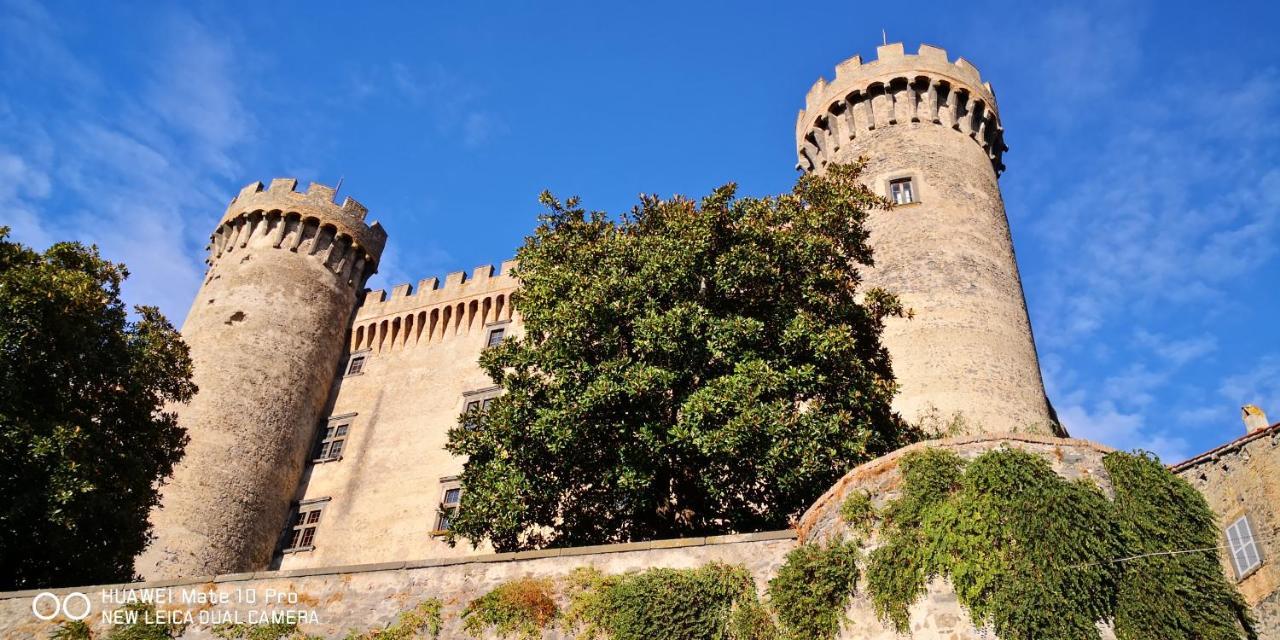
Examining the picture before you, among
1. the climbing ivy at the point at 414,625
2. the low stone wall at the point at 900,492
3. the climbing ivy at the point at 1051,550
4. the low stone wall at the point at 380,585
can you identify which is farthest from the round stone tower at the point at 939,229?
the climbing ivy at the point at 414,625

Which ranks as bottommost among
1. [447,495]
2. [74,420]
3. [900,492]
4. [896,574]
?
[896,574]

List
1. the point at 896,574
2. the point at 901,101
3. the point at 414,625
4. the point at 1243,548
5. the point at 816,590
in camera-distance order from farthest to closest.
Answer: the point at 901,101, the point at 1243,548, the point at 414,625, the point at 816,590, the point at 896,574

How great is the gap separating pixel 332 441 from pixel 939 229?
1824 cm

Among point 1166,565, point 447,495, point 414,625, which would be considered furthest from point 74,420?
point 1166,565

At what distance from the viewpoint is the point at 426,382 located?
2797 centimetres

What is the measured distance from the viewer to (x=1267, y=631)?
51.5 ft

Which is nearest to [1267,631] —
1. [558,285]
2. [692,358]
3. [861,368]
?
[861,368]

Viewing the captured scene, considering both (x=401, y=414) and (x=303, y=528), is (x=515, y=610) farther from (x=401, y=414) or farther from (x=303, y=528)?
(x=401, y=414)

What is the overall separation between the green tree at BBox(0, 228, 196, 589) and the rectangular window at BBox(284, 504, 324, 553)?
26.8 feet

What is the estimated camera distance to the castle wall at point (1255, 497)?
16109 millimetres

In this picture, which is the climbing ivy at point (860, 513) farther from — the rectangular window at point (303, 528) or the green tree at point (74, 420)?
the rectangular window at point (303, 528)

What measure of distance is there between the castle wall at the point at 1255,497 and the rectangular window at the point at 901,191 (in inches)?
325

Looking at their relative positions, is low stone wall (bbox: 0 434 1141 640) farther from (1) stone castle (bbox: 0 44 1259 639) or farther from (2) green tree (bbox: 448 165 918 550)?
(2) green tree (bbox: 448 165 918 550)

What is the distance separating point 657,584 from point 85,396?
453 inches
